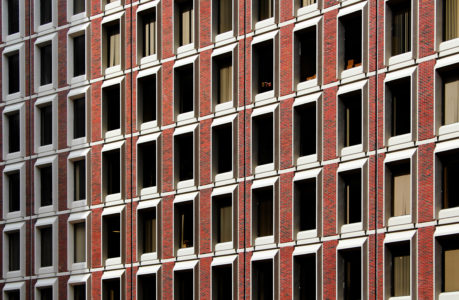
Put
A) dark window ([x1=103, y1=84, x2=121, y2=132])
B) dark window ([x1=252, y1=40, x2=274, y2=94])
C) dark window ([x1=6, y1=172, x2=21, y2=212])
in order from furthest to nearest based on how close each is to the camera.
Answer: dark window ([x1=6, y1=172, x2=21, y2=212])
dark window ([x1=103, y1=84, x2=121, y2=132])
dark window ([x1=252, y1=40, x2=274, y2=94])

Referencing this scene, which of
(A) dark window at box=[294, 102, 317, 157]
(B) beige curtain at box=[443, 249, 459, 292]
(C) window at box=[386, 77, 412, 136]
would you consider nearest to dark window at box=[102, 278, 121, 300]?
(A) dark window at box=[294, 102, 317, 157]

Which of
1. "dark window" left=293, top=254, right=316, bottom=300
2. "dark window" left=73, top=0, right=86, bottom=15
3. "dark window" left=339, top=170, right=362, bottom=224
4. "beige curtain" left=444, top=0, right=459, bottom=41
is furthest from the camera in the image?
"dark window" left=73, top=0, right=86, bottom=15

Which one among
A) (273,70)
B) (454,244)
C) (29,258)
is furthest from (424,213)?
(29,258)

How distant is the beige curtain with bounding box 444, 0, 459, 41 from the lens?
6266 cm

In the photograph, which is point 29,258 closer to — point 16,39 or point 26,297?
point 26,297

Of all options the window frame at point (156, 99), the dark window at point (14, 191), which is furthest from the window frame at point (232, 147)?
the dark window at point (14, 191)

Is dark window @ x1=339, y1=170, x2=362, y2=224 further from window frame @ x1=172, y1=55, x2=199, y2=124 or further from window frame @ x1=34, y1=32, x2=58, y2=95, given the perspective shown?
window frame @ x1=34, y1=32, x2=58, y2=95

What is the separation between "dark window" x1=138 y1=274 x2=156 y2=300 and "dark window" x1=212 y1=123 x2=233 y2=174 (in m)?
7.27

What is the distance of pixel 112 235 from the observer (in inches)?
3073

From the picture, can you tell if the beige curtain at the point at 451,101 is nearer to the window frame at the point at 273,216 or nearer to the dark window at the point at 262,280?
the window frame at the point at 273,216

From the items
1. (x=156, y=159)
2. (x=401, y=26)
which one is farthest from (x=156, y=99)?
(x=401, y=26)

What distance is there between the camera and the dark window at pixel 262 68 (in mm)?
71188

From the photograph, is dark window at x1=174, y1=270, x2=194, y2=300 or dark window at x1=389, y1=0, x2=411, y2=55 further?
dark window at x1=174, y1=270, x2=194, y2=300

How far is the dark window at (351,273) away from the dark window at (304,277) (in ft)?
6.96
